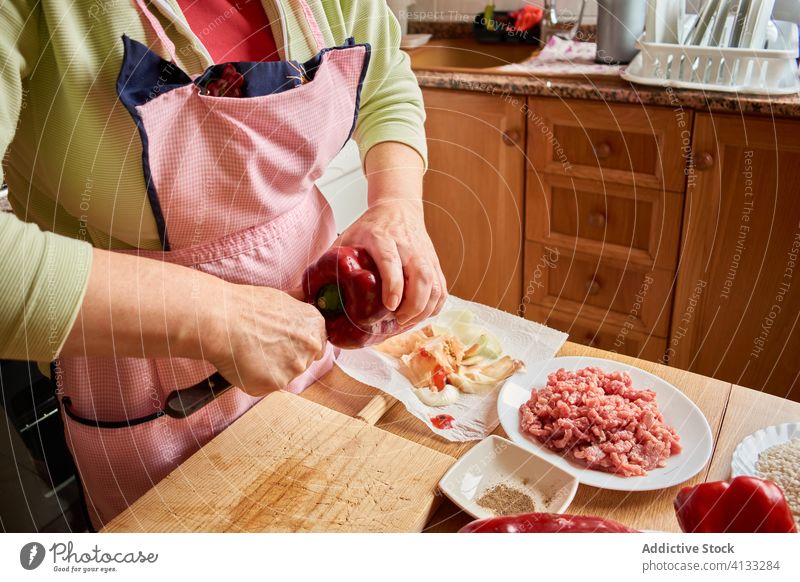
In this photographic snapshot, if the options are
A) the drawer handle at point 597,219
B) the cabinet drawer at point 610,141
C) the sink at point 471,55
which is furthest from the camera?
the sink at point 471,55

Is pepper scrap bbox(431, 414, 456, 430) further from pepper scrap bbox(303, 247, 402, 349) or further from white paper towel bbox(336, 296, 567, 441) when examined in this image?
pepper scrap bbox(303, 247, 402, 349)

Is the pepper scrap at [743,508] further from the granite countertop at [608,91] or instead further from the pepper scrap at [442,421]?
the granite countertop at [608,91]

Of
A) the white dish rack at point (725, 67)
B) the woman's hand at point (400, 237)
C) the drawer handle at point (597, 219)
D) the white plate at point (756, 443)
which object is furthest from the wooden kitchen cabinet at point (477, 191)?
the white plate at point (756, 443)

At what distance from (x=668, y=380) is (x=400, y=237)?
288 mm

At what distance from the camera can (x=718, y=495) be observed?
0.38m

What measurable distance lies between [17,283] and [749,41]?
3.63 ft

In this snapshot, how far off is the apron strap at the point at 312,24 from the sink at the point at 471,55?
0.92 meters

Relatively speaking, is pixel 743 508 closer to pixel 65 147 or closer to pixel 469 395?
pixel 469 395

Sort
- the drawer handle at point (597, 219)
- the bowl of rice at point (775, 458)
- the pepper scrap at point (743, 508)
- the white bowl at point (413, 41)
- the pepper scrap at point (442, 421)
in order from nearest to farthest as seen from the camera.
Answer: the pepper scrap at point (743, 508) < the bowl of rice at point (775, 458) < the pepper scrap at point (442, 421) < the drawer handle at point (597, 219) < the white bowl at point (413, 41)

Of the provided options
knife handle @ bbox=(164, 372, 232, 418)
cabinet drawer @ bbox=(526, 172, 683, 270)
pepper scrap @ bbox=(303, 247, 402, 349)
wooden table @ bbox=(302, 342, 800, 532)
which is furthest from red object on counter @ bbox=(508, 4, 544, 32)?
knife handle @ bbox=(164, 372, 232, 418)

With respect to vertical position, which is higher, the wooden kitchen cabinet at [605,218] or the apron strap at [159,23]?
the apron strap at [159,23]

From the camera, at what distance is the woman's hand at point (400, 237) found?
562 mm
